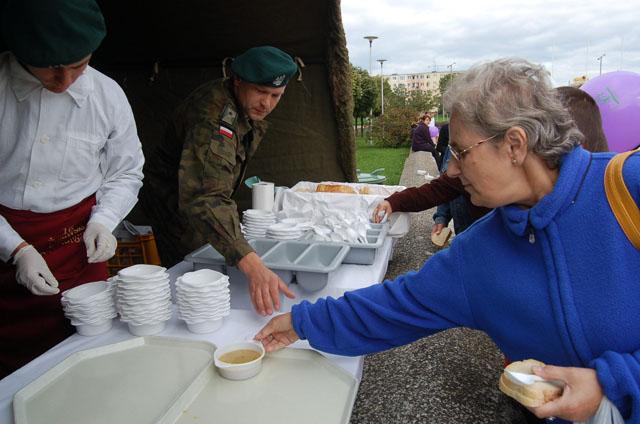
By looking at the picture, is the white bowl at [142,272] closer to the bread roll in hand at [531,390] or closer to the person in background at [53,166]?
the person in background at [53,166]

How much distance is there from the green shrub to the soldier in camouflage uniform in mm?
20634

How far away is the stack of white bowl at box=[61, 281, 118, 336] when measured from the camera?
1.45m

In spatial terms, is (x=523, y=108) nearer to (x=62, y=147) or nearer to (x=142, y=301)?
(x=142, y=301)

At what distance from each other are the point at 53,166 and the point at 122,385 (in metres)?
0.97

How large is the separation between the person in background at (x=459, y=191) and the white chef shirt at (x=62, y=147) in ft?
4.58

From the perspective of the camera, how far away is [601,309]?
3.41 feet

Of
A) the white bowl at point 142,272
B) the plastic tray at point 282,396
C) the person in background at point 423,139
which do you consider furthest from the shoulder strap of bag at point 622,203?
the person in background at point 423,139

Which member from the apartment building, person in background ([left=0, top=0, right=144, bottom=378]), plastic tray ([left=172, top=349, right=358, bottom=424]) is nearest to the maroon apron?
person in background ([left=0, top=0, right=144, bottom=378])

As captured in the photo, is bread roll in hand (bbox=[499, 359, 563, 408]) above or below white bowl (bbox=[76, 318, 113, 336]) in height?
above

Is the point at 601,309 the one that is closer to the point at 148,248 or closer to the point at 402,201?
the point at 402,201

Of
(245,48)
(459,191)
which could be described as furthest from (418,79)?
(459,191)

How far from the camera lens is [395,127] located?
2239 centimetres

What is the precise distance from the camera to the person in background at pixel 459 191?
2.05 meters

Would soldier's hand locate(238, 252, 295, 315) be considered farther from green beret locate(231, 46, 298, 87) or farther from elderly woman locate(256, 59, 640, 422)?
green beret locate(231, 46, 298, 87)
